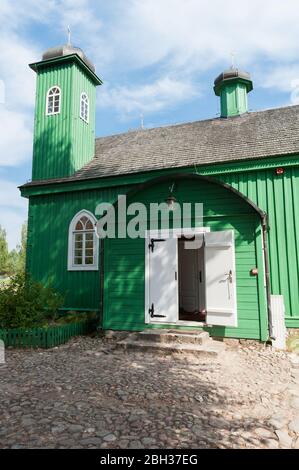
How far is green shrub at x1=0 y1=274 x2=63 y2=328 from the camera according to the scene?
8098mm

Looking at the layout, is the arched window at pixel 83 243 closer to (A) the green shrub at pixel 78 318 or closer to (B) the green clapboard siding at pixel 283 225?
(A) the green shrub at pixel 78 318

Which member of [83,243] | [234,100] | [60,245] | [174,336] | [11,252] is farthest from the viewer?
[11,252]

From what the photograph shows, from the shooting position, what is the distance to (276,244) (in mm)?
8805

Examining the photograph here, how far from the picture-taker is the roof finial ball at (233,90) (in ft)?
45.2

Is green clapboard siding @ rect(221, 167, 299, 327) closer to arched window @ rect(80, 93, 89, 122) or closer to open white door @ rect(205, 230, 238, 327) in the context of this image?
open white door @ rect(205, 230, 238, 327)

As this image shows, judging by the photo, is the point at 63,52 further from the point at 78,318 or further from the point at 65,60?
the point at 78,318

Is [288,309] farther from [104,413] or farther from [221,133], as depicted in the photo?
[221,133]

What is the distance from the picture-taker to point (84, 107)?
1353cm

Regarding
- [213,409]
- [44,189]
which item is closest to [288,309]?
[213,409]

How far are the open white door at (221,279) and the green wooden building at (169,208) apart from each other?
0.08ft

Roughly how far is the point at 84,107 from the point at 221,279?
9.94 m

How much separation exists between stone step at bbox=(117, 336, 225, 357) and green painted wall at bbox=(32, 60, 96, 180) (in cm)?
748

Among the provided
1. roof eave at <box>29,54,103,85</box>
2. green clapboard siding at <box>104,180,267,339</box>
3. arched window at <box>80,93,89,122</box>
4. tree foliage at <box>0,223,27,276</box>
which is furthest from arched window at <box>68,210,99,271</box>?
tree foliage at <box>0,223,27,276</box>

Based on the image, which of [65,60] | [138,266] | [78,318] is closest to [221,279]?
[138,266]
